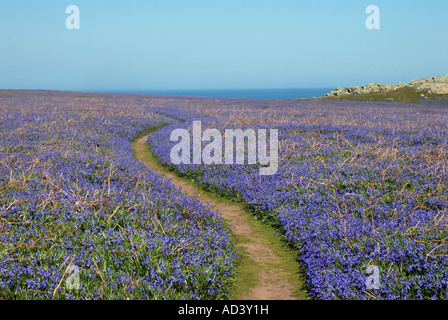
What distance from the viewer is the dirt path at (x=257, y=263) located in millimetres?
6199

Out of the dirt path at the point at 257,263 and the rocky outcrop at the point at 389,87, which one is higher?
the rocky outcrop at the point at 389,87

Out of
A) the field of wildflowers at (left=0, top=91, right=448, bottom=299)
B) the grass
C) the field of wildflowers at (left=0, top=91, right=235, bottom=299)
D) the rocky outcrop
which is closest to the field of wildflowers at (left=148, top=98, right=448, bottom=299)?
the field of wildflowers at (left=0, top=91, right=448, bottom=299)

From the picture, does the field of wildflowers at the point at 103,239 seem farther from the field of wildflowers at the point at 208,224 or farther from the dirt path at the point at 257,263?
the dirt path at the point at 257,263

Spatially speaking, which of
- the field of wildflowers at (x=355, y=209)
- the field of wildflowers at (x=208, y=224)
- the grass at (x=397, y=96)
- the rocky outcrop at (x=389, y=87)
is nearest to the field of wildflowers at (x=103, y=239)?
the field of wildflowers at (x=208, y=224)

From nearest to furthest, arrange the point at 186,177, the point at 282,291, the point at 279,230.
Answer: the point at 282,291, the point at 279,230, the point at 186,177

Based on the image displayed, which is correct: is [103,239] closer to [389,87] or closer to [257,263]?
[257,263]

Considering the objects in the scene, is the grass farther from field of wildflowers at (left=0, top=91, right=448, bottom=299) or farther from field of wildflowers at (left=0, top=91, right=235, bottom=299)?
field of wildflowers at (left=0, top=91, right=235, bottom=299)

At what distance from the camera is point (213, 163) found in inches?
540

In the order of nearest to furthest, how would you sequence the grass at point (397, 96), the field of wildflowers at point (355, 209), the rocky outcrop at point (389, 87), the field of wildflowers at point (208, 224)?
the field of wildflowers at point (208, 224) → the field of wildflowers at point (355, 209) → the grass at point (397, 96) → the rocky outcrop at point (389, 87)

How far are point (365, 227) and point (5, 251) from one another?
6469 millimetres

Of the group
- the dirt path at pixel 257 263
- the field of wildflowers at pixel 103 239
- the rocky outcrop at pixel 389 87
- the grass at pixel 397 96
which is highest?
the rocky outcrop at pixel 389 87

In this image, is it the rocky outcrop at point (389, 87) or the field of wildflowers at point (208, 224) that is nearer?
the field of wildflowers at point (208, 224)
